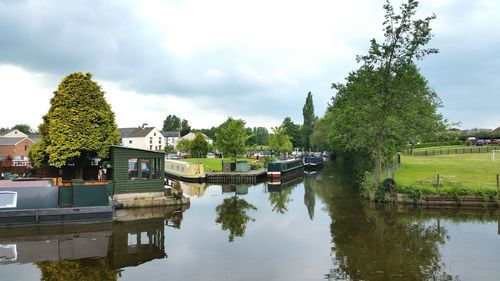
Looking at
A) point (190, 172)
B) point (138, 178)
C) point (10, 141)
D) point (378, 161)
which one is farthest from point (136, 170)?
point (10, 141)

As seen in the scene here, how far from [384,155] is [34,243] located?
→ 2547cm

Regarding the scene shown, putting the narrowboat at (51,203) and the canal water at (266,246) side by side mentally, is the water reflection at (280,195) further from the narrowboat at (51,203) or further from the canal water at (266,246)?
the narrowboat at (51,203)

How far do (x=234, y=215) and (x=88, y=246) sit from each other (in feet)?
30.3

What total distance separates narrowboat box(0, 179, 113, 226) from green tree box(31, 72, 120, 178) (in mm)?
3896

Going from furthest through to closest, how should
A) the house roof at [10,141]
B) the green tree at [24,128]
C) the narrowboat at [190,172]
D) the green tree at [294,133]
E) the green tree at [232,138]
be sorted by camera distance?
the green tree at [24,128], the green tree at [294,133], the house roof at [10,141], the green tree at [232,138], the narrowboat at [190,172]

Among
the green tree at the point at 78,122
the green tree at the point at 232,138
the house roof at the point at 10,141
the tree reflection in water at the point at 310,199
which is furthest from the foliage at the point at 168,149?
the green tree at the point at 78,122

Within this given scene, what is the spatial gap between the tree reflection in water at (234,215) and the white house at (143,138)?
76284 millimetres

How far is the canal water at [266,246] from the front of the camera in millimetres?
12516

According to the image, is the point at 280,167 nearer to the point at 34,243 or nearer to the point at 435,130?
the point at 435,130

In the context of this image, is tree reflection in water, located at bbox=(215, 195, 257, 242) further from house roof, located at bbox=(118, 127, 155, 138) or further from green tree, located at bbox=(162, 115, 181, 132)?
green tree, located at bbox=(162, 115, 181, 132)

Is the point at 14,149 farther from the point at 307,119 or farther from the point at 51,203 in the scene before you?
the point at 307,119

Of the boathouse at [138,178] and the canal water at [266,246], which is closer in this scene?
the canal water at [266,246]

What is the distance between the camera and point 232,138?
4975 cm

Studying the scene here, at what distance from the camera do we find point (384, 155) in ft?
106
